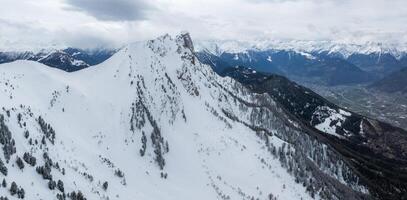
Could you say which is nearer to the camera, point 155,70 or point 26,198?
point 26,198

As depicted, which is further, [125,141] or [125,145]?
[125,141]

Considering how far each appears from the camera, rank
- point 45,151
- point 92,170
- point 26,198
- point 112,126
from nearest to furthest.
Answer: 1. point 26,198
2. point 45,151
3. point 92,170
4. point 112,126

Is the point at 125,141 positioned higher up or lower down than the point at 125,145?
higher up

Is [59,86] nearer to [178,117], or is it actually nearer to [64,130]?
[64,130]

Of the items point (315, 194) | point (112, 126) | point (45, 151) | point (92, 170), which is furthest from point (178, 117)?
point (45, 151)

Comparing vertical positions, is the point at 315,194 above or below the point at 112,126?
below

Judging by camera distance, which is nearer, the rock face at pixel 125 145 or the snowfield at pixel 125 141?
the rock face at pixel 125 145

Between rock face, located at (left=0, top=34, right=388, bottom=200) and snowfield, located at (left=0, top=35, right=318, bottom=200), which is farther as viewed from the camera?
snowfield, located at (left=0, top=35, right=318, bottom=200)

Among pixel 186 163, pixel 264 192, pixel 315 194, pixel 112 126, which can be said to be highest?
pixel 112 126
